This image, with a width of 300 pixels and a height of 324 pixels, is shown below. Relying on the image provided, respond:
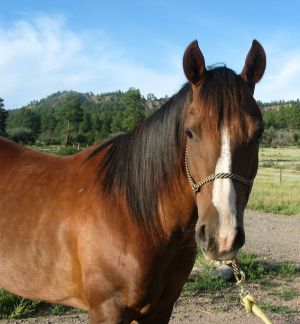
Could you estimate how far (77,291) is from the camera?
2463mm

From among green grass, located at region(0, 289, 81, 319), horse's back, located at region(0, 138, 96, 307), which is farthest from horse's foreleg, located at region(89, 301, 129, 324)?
green grass, located at region(0, 289, 81, 319)

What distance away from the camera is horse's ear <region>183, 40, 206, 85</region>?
1.97 m

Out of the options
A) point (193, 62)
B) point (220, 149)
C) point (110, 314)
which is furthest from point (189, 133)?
point (110, 314)

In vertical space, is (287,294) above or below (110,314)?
below

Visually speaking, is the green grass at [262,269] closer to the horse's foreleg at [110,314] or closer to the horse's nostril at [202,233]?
the horse's foreleg at [110,314]

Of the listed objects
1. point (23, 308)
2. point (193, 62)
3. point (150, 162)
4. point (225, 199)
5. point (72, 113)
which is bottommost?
point (23, 308)

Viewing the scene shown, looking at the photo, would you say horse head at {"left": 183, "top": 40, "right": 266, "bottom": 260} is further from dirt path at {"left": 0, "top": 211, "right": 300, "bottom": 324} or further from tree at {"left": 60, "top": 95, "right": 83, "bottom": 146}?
tree at {"left": 60, "top": 95, "right": 83, "bottom": 146}

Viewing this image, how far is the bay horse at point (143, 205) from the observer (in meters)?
1.81

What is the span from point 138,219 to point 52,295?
856mm

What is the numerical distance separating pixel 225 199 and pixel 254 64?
80cm

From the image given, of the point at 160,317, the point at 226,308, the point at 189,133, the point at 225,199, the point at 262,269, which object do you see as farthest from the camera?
the point at 262,269

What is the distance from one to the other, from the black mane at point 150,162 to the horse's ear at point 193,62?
121 mm

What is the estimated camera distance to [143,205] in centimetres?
226

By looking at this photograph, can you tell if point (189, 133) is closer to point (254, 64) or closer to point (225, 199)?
point (225, 199)
